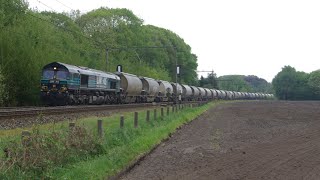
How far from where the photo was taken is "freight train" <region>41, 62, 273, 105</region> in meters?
35.2

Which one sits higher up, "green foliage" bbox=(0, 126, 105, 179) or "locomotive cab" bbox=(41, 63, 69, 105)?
"locomotive cab" bbox=(41, 63, 69, 105)

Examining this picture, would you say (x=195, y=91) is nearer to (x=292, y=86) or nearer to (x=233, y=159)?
(x=233, y=159)

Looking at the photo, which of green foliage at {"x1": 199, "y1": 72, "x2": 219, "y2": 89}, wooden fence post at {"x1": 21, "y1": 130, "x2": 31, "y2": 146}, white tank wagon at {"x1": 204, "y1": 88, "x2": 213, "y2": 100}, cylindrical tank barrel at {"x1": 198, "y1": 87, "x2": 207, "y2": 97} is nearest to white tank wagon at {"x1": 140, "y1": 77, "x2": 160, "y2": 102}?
cylindrical tank barrel at {"x1": 198, "y1": 87, "x2": 207, "y2": 97}

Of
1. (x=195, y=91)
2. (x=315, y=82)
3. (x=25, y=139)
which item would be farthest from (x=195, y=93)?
(x=315, y=82)

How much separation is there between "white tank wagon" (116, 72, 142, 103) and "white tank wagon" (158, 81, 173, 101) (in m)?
8.91

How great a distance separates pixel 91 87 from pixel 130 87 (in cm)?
1330

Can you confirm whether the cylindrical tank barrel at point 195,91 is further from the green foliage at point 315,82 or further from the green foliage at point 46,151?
the green foliage at point 315,82

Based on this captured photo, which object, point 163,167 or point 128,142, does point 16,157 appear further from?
point 128,142

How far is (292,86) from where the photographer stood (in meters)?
173

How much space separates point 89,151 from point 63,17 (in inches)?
2638

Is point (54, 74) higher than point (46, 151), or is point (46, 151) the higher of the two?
point (54, 74)

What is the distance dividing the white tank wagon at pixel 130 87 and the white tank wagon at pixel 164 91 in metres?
8.91

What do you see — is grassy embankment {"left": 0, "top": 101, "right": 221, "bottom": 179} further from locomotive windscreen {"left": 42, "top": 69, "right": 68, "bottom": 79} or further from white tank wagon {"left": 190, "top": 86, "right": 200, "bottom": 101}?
white tank wagon {"left": 190, "top": 86, "right": 200, "bottom": 101}

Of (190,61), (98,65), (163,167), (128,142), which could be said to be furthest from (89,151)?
(190,61)
